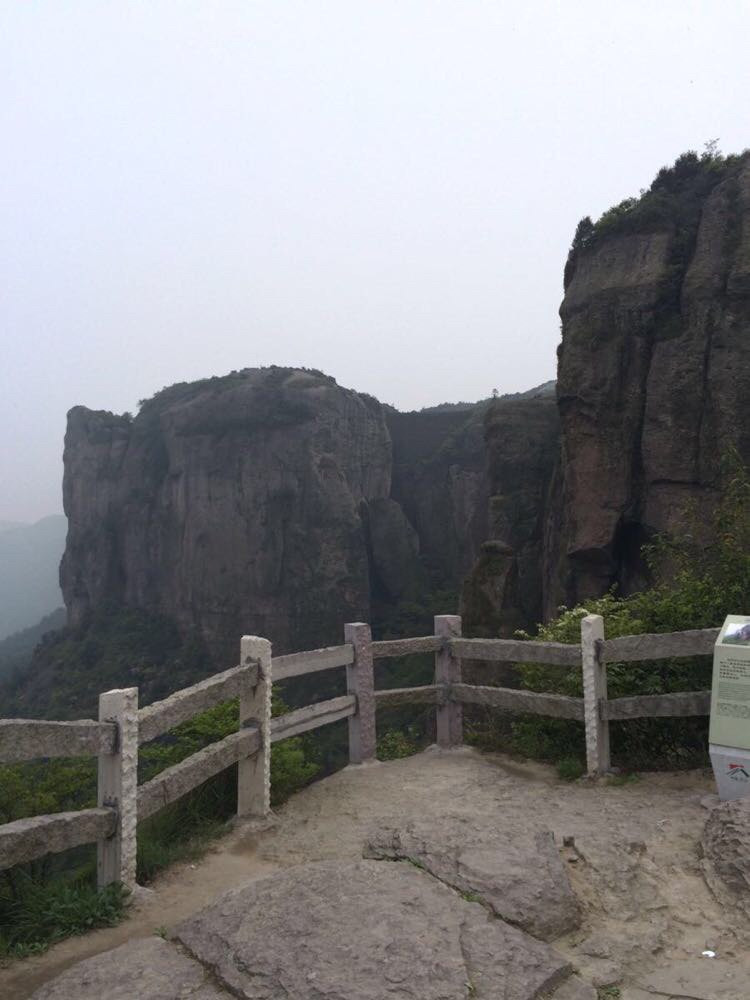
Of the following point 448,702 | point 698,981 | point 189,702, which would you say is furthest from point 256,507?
point 698,981

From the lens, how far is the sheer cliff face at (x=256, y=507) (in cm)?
6981

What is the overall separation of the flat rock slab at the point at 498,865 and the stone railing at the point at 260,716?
152cm

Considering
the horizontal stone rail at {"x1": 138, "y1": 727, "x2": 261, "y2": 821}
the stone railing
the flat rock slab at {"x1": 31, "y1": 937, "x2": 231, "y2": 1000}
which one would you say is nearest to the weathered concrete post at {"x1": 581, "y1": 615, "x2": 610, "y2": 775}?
the stone railing

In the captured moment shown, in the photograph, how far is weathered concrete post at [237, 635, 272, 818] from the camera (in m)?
6.26

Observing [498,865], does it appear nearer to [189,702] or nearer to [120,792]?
[120,792]

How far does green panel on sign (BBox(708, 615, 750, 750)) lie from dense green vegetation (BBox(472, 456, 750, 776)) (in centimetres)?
168

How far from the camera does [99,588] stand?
8294 cm

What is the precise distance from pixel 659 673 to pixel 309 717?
3336mm

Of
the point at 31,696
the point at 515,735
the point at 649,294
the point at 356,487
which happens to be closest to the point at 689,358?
the point at 649,294

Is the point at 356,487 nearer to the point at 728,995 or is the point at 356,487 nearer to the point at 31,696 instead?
the point at 31,696

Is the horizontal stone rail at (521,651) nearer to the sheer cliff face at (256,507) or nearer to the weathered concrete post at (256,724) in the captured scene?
the weathered concrete post at (256,724)

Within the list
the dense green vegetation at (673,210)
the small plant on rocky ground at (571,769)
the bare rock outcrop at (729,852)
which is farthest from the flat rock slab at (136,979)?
the dense green vegetation at (673,210)

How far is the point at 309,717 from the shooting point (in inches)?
285

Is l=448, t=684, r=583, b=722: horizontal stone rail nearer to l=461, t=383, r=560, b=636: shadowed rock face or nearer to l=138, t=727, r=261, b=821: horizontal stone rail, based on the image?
l=138, t=727, r=261, b=821: horizontal stone rail
